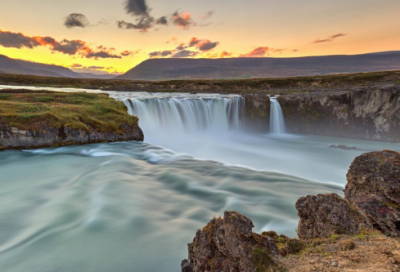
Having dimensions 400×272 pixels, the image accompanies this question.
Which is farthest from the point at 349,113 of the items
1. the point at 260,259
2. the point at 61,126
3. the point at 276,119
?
the point at 61,126

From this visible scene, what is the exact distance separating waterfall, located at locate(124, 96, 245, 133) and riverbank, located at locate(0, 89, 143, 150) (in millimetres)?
5756

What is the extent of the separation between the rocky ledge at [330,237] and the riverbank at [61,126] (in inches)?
522

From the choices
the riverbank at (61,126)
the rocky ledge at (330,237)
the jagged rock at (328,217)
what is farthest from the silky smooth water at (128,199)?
the jagged rock at (328,217)

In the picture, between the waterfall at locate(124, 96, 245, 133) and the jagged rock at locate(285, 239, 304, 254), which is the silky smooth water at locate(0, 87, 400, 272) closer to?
the jagged rock at locate(285, 239, 304, 254)

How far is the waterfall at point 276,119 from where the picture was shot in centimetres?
2591

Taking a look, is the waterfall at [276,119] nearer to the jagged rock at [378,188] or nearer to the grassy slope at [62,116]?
the grassy slope at [62,116]

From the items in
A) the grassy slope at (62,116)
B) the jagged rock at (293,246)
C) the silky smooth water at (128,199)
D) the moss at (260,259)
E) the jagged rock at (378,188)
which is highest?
the grassy slope at (62,116)

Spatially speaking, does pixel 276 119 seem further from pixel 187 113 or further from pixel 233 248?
pixel 233 248

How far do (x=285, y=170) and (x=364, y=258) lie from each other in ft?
38.7

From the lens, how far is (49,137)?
43.8 ft

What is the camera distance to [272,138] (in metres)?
24.2

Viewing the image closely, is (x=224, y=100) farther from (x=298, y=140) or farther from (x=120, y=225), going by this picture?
(x=120, y=225)

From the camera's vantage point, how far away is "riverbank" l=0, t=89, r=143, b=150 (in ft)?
41.7

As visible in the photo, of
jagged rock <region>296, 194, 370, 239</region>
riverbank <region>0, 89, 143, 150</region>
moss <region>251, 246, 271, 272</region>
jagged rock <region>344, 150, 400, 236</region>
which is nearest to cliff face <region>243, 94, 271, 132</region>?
riverbank <region>0, 89, 143, 150</region>
